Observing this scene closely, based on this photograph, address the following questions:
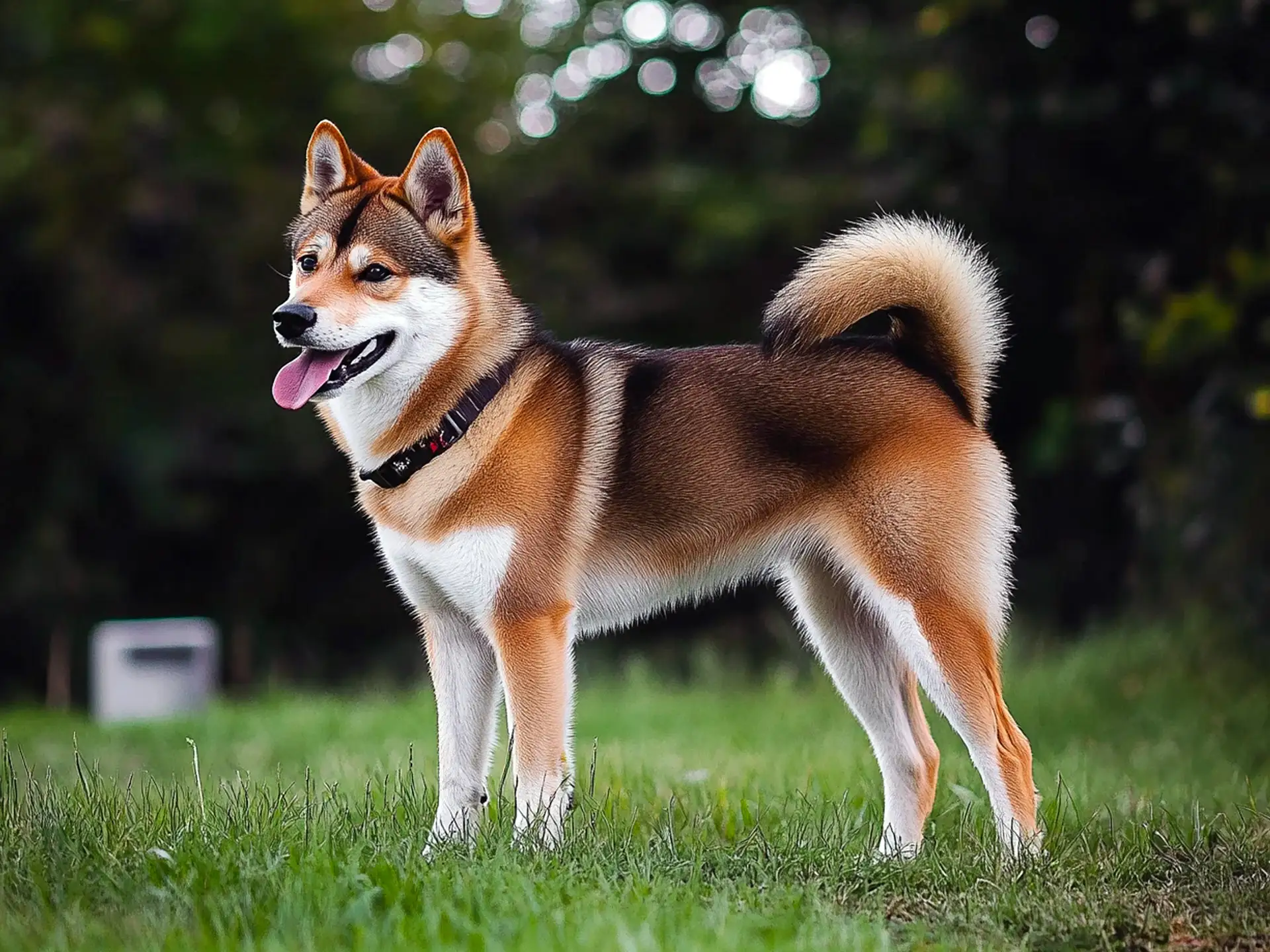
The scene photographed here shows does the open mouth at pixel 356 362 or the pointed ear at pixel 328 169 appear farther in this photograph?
the pointed ear at pixel 328 169

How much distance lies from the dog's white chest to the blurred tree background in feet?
19.9

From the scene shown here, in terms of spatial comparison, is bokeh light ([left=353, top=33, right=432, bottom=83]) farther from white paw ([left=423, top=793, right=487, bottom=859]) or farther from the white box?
white paw ([left=423, top=793, right=487, bottom=859])

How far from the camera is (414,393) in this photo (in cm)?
410

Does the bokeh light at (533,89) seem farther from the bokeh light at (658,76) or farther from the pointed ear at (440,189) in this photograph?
the pointed ear at (440,189)

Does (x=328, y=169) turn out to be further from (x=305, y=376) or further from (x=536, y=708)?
(x=536, y=708)

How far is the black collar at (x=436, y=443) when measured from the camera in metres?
4.02

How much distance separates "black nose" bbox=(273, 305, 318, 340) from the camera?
3760mm

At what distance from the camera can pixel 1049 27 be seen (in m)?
8.74

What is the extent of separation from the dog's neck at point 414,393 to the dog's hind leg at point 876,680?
1269 mm

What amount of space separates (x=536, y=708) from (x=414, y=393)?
1032mm

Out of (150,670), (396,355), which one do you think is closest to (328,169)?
(396,355)

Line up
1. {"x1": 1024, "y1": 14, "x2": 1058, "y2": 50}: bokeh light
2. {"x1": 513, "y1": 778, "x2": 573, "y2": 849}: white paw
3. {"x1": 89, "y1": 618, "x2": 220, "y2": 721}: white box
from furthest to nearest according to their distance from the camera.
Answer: {"x1": 89, "y1": 618, "x2": 220, "y2": 721}: white box, {"x1": 1024, "y1": 14, "x2": 1058, "y2": 50}: bokeh light, {"x1": 513, "y1": 778, "x2": 573, "y2": 849}: white paw

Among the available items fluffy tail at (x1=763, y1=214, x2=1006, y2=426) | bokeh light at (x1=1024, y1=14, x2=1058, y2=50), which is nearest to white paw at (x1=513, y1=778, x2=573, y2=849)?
fluffy tail at (x1=763, y1=214, x2=1006, y2=426)

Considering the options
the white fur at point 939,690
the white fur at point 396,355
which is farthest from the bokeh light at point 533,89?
the white fur at point 939,690
